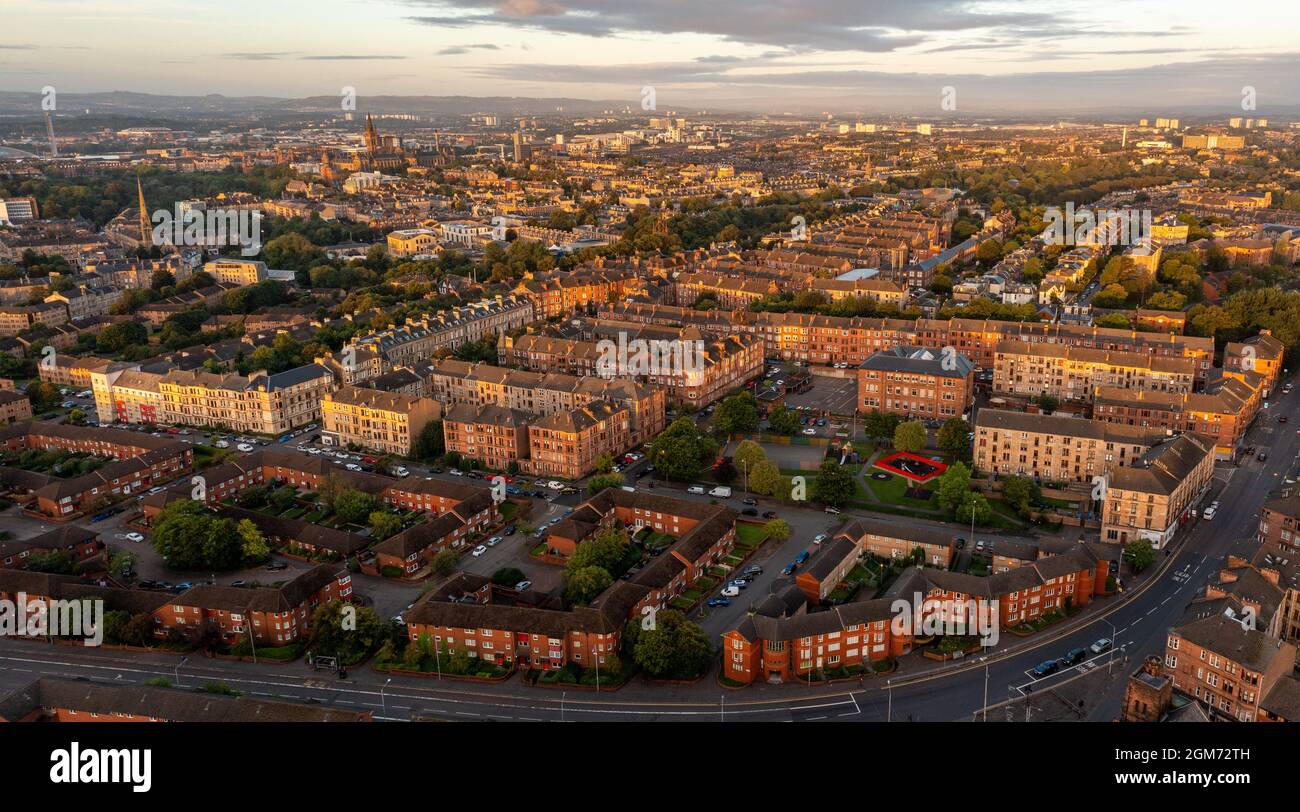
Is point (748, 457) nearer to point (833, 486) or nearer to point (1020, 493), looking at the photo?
point (833, 486)

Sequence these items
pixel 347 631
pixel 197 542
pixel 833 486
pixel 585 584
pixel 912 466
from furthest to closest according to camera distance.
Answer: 1. pixel 912 466
2. pixel 833 486
3. pixel 197 542
4. pixel 585 584
5. pixel 347 631

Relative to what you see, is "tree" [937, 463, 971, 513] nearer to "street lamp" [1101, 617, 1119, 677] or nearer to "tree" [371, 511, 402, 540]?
"street lamp" [1101, 617, 1119, 677]

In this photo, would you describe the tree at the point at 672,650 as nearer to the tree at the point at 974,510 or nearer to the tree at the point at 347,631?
the tree at the point at 347,631

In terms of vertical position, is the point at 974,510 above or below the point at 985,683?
above

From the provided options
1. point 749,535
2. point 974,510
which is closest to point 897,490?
point 974,510

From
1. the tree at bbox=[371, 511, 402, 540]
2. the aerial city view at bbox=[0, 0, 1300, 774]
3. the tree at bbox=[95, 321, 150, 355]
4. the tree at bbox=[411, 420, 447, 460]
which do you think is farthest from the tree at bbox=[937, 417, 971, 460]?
the tree at bbox=[95, 321, 150, 355]

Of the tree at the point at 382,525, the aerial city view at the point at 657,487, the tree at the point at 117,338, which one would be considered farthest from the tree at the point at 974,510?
the tree at the point at 117,338
